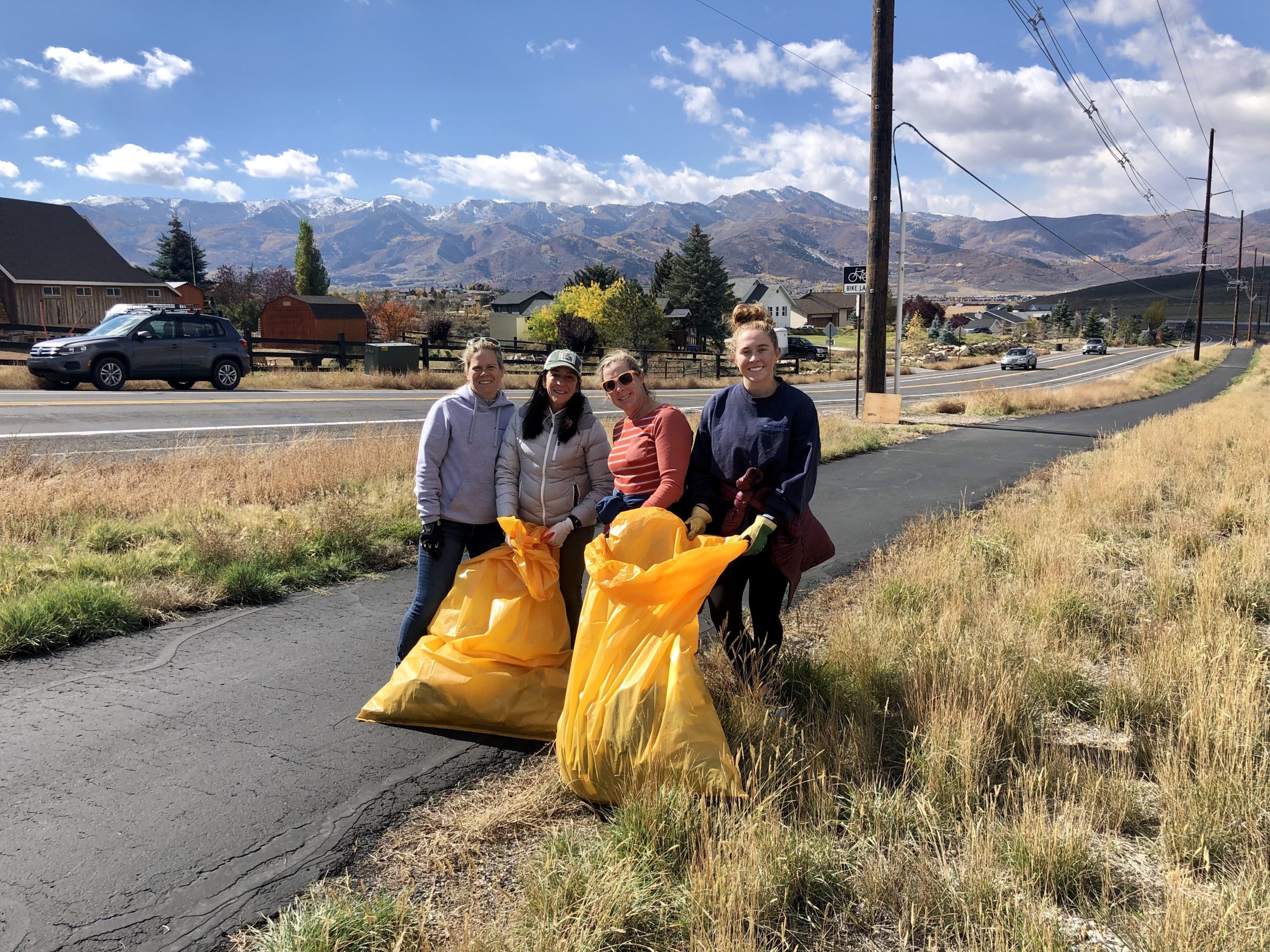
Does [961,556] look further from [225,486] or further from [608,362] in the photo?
[225,486]

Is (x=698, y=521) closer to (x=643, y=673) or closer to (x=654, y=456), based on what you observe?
(x=654, y=456)

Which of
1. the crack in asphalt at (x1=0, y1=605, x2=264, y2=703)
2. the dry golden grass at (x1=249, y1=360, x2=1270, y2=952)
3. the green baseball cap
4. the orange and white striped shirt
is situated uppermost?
the green baseball cap

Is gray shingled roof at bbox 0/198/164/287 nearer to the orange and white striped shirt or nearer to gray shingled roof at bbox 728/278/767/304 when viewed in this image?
the orange and white striped shirt

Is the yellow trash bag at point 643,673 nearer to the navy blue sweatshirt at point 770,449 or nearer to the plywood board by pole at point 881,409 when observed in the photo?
Result: the navy blue sweatshirt at point 770,449

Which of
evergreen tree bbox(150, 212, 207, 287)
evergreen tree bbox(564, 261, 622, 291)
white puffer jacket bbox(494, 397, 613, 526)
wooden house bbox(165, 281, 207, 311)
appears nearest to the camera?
white puffer jacket bbox(494, 397, 613, 526)

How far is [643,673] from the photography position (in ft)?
10.1

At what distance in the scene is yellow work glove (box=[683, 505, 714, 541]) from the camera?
11.7 ft

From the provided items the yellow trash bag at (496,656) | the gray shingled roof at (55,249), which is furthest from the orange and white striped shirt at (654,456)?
the gray shingled roof at (55,249)

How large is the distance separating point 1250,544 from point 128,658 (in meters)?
7.45

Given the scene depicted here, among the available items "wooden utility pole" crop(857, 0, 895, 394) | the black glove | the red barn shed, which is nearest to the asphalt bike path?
the black glove

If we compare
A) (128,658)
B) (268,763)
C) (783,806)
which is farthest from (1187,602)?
(128,658)

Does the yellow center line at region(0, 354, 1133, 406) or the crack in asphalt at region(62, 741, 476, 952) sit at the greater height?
the yellow center line at region(0, 354, 1133, 406)

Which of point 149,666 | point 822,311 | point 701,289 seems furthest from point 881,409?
point 822,311

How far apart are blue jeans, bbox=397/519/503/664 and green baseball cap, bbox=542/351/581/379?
2.87 ft
